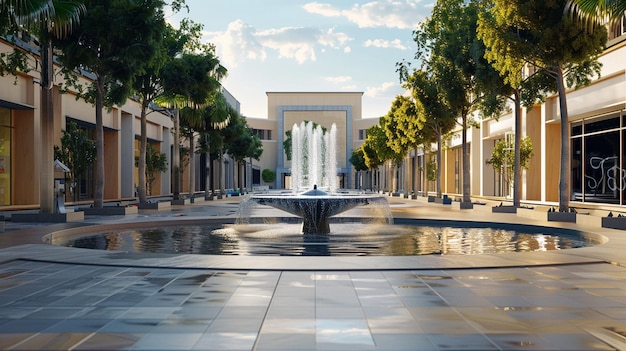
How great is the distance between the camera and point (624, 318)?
5.89m

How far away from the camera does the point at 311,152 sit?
347 ft

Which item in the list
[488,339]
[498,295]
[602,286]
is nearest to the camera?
[488,339]

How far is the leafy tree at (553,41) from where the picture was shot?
1920cm

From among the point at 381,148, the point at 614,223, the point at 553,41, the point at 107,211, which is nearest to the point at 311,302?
the point at 614,223

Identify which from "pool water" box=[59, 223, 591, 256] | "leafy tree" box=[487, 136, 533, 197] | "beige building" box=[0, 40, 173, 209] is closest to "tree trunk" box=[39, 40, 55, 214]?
"beige building" box=[0, 40, 173, 209]

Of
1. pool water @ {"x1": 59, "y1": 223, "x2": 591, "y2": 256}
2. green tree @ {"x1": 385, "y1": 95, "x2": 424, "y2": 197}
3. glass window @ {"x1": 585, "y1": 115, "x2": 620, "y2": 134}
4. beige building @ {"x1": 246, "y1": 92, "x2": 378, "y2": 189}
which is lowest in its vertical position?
pool water @ {"x1": 59, "y1": 223, "x2": 591, "y2": 256}

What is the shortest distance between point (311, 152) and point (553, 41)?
86.8 m

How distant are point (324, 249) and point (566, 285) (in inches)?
219

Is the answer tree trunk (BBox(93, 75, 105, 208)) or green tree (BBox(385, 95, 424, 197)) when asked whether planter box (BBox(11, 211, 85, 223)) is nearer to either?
tree trunk (BBox(93, 75, 105, 208))

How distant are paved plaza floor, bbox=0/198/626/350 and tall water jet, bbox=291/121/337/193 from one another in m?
89.9

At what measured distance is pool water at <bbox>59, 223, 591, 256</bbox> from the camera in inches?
477

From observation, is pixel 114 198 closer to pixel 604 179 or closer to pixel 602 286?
pixel 604 179

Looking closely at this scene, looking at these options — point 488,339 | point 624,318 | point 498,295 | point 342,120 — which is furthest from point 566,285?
point 342,120

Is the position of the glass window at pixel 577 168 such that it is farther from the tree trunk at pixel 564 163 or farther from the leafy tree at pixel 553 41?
the tree trunk at pixel 564 163
